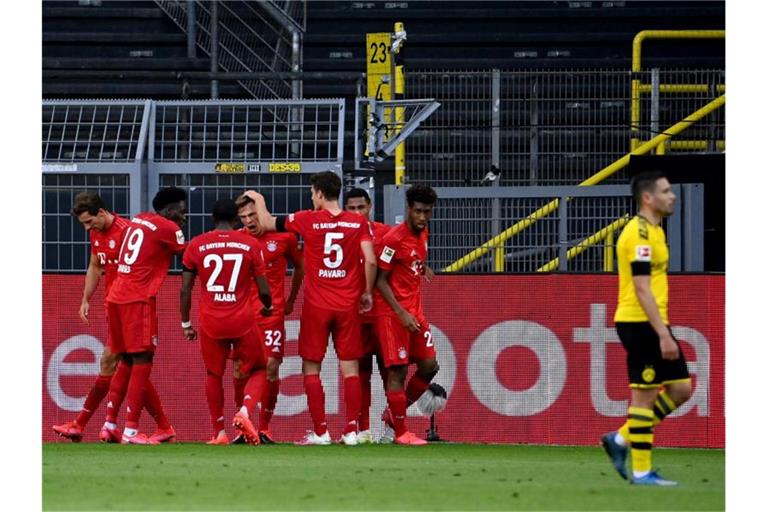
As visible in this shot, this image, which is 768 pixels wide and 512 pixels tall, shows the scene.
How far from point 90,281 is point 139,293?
753 mm

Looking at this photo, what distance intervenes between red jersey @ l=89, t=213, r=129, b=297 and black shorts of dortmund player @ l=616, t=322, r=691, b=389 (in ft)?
16.5

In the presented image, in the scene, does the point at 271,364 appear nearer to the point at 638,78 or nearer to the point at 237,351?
the point at 237,351

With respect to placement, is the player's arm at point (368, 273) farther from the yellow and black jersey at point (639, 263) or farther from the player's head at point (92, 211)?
the yellow and black jersey at point (639, 263)

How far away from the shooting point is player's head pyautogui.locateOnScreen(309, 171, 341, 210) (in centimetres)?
1252

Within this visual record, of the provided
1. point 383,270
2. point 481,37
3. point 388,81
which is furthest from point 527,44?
point 383,270

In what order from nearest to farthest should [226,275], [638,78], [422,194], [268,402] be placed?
[422,194], [226,275], [268,402], [638,78]

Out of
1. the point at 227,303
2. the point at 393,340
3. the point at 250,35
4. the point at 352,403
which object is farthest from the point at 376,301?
the point at 250,35

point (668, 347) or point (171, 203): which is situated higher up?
point (171, 203)

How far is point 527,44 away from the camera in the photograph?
20156 millimetres

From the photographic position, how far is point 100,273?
13.4 meters

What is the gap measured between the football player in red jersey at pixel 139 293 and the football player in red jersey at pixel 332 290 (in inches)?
39.4

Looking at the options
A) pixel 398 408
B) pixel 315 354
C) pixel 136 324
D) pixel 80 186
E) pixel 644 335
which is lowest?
pixel 398 408

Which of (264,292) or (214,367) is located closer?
(264,292)

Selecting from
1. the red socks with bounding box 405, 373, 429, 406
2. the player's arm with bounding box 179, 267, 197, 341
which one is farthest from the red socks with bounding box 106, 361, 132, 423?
the red socks with bounding box 405, 373, 429, 406
